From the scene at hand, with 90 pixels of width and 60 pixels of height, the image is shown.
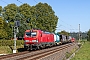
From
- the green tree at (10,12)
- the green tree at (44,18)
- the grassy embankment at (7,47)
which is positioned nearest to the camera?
the grassy embankment at (7,47)

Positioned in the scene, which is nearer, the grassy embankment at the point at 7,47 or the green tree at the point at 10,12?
the grassy embankment at the point at 7,47

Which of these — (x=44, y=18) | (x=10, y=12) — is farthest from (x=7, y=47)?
(x=44, y=18)

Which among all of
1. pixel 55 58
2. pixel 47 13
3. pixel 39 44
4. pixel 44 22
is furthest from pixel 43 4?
pixel 55 58

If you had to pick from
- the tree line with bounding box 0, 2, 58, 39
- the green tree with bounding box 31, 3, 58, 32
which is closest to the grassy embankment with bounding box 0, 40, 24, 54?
the tree line with bounding box 0, 2, 58, 39

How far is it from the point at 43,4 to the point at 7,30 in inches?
679

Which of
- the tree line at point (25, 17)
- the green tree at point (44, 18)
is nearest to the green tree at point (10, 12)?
the tree line at point (25, 17)

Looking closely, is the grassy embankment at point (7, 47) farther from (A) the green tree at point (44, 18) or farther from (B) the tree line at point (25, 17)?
(A) the green tree at point (44, 18)

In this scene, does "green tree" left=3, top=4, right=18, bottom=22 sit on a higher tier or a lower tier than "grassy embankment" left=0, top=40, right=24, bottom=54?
higher

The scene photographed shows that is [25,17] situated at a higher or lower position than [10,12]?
lower

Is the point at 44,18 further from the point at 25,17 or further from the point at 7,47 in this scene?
the point at 7,47

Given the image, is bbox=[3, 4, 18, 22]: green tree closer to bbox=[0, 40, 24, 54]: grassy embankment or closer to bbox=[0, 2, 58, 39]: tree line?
bbox=[0, 2, 58, 39]: tree line

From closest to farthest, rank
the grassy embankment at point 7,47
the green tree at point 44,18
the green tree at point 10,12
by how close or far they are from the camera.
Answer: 1. the grassy embankment at point 7,47
2. the green tree at point 10,12
3. the green tree at point 44,18

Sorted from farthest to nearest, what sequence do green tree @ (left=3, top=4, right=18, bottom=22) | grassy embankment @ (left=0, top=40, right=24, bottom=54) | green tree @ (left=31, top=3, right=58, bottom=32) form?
green tree @ (left=31, top=3, right=58, bottom=32), green tree @ (left=3, top=4, right=18, bottom=22), grassy embankment @ (left=0, top=40, right=24, bottom=54)

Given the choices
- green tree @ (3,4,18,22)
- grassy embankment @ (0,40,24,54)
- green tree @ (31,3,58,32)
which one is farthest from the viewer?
green tree @ (31,3,58,32)
